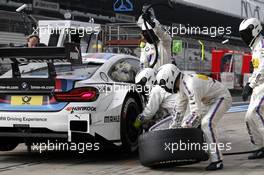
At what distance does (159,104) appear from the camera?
7.04 metres

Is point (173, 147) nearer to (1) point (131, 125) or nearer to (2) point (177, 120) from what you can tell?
(2) point (177, 120)

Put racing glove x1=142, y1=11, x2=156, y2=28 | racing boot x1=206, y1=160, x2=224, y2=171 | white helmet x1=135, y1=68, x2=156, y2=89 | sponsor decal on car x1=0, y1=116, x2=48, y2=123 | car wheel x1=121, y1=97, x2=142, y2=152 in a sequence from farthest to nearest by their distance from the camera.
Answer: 1. racing glove x1=142, y1=11, x2=156, y2=28
2. white helmet x1=135, y1=68, x2=156, y2=89
3. car wheel x1=121, y1=97, x2=142, y2=152
4. sponsor decal on car x1=0, y1=116, x2=48, y2=123
5. racing boot x1=206, y1=160, x2=224, y2=171

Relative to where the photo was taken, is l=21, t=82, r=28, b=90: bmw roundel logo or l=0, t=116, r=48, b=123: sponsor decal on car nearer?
l=0, t=116, r=48, b=123: sponsor decal on car

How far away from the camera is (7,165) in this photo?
6.68 m

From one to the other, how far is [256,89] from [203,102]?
869mm

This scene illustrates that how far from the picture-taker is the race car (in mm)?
6344

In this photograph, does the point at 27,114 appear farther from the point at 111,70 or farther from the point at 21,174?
the point at 111,70

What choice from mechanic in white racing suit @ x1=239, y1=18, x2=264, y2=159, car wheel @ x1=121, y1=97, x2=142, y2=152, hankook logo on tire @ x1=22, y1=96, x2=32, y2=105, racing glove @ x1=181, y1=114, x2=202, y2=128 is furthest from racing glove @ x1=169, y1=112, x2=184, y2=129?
hankook logo on tire @ x1=22, y1=96, x2=32, y2=105

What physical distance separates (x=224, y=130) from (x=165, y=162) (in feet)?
15.1

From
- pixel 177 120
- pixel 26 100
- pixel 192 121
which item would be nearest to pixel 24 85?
pixel 26 100

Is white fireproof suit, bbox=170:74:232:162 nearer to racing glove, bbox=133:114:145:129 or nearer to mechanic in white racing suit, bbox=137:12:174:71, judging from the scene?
racing glove, bbox=133:114:145:129

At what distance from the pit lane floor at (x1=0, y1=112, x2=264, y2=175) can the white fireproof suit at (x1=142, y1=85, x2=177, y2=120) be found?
0.66 metres

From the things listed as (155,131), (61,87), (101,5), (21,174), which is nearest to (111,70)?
(61,87)

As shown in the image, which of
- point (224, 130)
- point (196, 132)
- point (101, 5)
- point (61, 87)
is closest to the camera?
point (196, 132)
